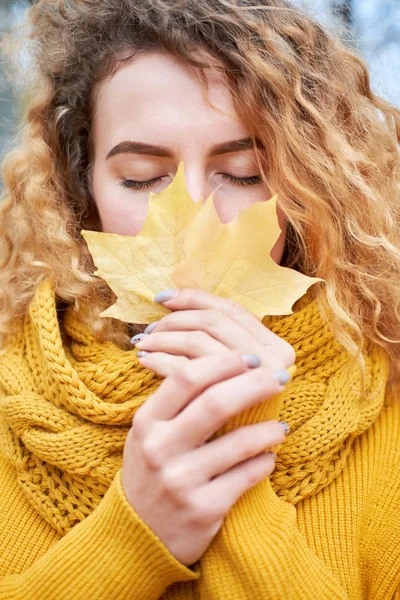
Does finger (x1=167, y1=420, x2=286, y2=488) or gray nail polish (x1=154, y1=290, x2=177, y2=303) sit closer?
finger (x1=167, y1=420, x2=286, y2=488)

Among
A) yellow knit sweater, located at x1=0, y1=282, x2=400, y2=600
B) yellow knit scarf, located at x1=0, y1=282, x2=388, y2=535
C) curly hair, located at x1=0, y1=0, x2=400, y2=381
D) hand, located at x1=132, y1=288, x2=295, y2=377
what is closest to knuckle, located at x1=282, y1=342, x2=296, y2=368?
hand, located at x1=132, y1=288, x2=295, y2=377

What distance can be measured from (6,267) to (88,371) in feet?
1.91

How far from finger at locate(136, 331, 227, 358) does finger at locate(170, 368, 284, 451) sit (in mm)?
70

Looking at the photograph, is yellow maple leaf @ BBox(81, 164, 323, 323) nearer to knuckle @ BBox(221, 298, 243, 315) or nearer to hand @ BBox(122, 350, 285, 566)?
knuckle @ BBox(221, 298, 243, 315)

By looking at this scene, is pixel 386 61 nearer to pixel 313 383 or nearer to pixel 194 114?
pixel 194 114

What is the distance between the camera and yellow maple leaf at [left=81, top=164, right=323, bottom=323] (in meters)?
1.23

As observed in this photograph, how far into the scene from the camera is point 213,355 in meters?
1.14

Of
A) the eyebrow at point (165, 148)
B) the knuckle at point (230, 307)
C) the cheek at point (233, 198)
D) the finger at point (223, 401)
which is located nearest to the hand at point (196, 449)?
the finger at point (223, 401)

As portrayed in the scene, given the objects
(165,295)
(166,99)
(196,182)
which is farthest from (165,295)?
(166,99)

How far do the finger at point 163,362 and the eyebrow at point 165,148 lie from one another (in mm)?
530

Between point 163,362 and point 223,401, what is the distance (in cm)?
15

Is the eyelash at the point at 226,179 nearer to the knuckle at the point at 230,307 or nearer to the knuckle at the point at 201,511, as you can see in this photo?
the knuckle at the point at 230,307

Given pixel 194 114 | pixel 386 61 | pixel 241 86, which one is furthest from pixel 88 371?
pixel 386 61

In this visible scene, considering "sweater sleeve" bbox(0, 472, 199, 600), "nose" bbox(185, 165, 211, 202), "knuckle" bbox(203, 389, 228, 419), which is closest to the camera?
"knuckle" bbox(203, 389, 228, 419)
